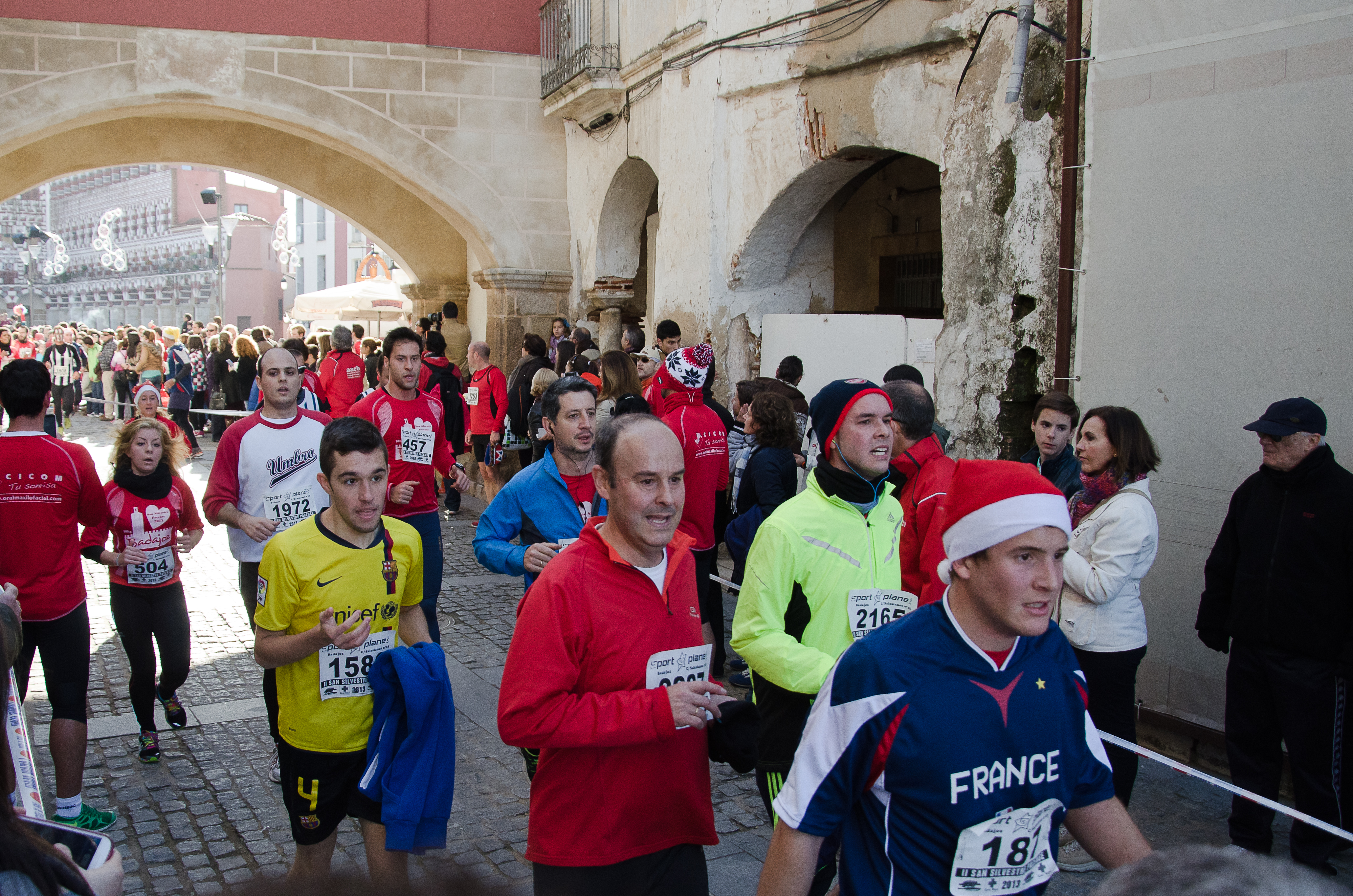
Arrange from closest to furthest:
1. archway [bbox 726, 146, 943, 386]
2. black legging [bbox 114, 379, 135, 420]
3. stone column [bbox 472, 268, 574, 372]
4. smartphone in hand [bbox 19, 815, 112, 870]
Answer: smartphone in hand [bbox 19, 815, 112, 870] < archway [bbox 726, 146, 943, 386] < stone column [bbox 472, 268, 574, 372] < black legging [bbox 114, 379, 135, 420]

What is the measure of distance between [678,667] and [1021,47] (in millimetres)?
5066

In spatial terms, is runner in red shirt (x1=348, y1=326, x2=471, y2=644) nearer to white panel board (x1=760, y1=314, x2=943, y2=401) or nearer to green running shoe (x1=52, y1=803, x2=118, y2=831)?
green running shoe (x1=52, y1=803, x2=118, y2=831)

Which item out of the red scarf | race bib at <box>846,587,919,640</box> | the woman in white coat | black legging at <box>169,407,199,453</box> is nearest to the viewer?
race bib at <box>846,587,919,640</box>

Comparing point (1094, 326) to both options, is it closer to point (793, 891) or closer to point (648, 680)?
point (648, 680)

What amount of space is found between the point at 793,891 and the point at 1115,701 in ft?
9.18

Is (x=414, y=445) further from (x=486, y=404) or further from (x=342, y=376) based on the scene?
(x=342, y=376)

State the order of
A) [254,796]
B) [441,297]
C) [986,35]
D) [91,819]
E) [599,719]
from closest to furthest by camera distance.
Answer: [599,719], [91,819], [254,796], [986,35], [441,297]

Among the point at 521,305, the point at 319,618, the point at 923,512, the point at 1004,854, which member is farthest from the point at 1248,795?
the point at 521,305

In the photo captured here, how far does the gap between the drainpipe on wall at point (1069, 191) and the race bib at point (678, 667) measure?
4127 mm

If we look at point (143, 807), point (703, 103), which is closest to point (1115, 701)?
point (143, 807)

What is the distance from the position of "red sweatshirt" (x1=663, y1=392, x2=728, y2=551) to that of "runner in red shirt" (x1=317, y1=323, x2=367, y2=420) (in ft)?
20.4

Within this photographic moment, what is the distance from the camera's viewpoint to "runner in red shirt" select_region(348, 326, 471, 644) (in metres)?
5.85

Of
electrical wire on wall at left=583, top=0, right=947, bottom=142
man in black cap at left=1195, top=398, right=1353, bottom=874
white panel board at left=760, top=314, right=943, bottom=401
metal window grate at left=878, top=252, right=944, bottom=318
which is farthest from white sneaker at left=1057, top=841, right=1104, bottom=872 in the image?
metal window grate at left=878, top=252, right=944, bottom=318

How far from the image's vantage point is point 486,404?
12000mm
